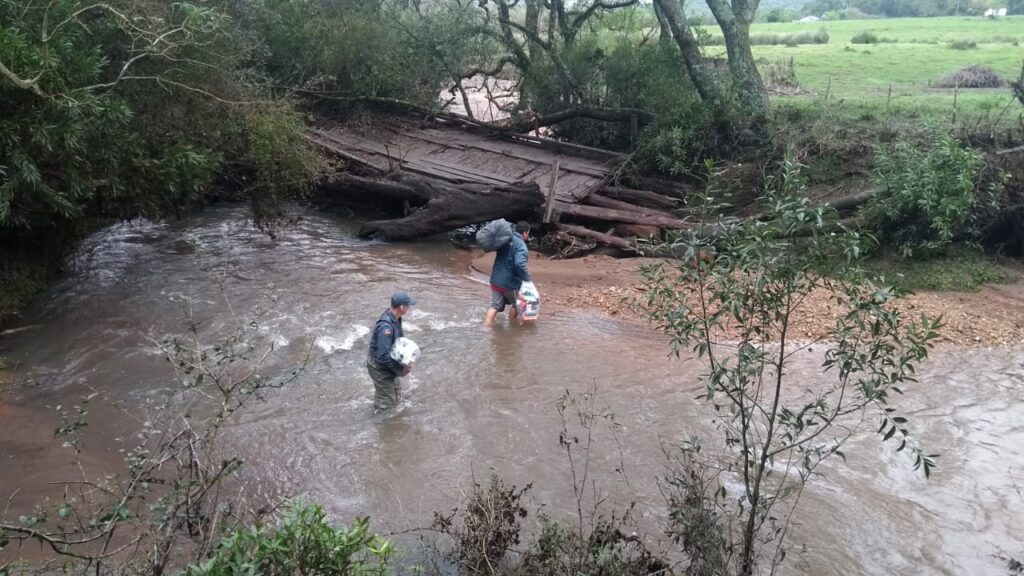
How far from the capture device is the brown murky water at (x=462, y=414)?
673 centimetres

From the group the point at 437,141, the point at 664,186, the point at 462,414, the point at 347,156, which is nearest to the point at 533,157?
the point at 437,141

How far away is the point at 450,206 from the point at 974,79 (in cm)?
1860

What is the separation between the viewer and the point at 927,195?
39.1ft

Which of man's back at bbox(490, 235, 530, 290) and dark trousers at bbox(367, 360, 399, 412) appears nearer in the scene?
dark trousers at bbox(367, 360, 399, 412)

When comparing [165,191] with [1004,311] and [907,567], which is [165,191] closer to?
[907,567]

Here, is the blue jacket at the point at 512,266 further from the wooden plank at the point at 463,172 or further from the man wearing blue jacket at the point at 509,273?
the wooden plank at the point at 463,172

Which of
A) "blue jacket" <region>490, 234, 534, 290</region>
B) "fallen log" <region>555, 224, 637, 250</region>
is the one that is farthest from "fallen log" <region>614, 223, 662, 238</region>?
"blue jacket" <region>490, 234, 534, 290</region>

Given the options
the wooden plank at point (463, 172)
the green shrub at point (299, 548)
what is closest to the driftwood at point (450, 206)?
the wooden plank at point (463, 172)

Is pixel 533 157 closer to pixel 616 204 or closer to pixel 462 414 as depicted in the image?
pixel 616 204

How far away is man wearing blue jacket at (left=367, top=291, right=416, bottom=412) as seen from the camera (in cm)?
787

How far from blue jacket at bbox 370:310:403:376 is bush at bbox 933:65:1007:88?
2211cm

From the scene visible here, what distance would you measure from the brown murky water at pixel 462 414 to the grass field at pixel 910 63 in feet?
31.1

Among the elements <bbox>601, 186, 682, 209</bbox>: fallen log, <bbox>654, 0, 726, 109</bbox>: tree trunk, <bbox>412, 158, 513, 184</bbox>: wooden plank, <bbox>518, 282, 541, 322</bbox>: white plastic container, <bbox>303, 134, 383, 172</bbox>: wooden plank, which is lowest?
<bbox>518, 282, 541, 322</bbox>: white plastic container

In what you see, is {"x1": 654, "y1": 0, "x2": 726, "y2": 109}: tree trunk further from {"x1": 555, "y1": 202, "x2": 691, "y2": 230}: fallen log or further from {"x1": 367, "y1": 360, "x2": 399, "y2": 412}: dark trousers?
{"x1": 367, "y1": 360, "x2": 399, "y2": 412}: dark trousers
